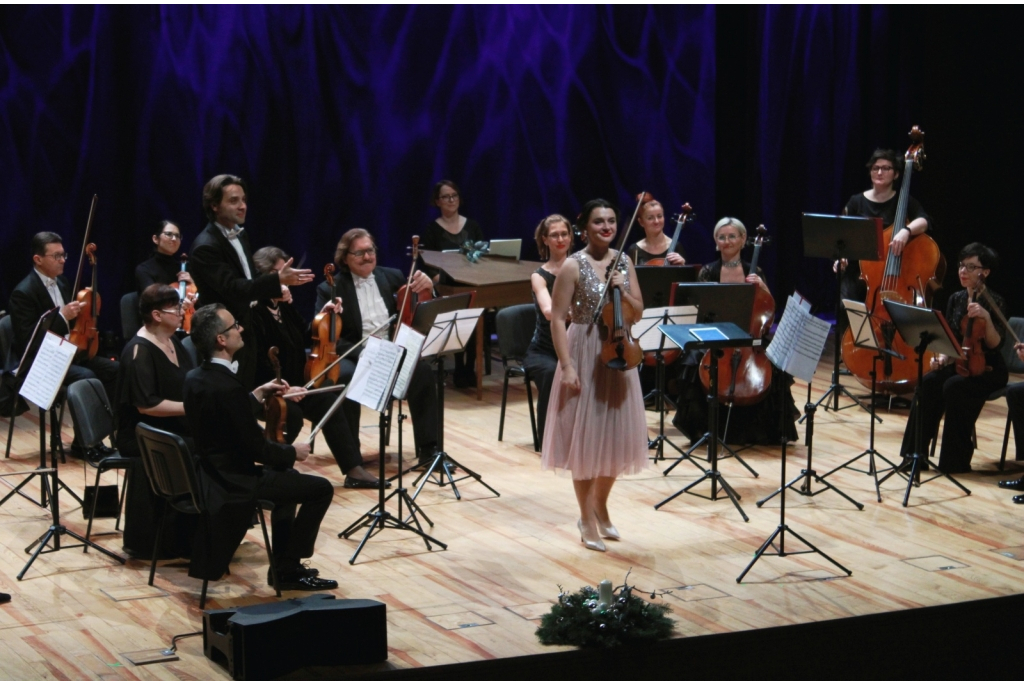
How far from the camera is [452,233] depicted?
8.86 meters

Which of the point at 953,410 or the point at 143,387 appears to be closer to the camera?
the point at 143,387

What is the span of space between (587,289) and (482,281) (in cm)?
289

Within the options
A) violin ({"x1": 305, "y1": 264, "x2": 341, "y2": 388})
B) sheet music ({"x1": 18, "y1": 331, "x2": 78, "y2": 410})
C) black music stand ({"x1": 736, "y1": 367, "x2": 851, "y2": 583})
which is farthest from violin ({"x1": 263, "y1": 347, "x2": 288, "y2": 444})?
black music stand ({"x1": 736, "y1": 367, "x2": 851, "y2": 583})

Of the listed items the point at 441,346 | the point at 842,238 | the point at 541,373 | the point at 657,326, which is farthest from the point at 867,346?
the point at 441,346

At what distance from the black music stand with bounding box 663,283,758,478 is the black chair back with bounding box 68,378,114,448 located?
2638mm

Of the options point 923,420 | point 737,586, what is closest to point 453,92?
point 923,420

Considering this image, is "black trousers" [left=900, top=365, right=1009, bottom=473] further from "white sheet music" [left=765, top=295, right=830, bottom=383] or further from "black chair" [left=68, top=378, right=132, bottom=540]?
"black chair" [left=68, top=378, right=132, bottom=540]

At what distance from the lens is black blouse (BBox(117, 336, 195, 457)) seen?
202 inches

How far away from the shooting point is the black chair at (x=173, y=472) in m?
4.54

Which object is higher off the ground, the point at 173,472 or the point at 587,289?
the point at 587,289

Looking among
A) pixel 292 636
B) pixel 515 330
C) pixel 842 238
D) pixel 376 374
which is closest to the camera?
pixel 292 636

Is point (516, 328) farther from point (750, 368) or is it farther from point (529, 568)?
point (529, 568)

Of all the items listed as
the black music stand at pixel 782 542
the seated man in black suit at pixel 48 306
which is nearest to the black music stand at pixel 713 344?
the black music stand at pixel 782 542

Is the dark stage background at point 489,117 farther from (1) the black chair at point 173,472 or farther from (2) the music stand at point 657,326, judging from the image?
(1) the black chair at point 173,472
